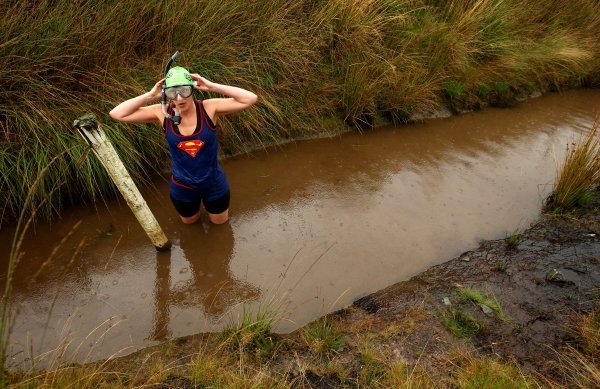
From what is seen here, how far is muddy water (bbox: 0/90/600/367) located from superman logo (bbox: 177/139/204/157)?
3.05ft

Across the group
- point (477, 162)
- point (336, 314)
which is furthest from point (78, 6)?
point (477, 162)

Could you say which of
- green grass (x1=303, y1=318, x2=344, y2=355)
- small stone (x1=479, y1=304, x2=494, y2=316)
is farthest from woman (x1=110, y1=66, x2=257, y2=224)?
small stone (x1=479, y1=304, x2=494, y2=316)

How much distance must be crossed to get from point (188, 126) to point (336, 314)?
179 cm

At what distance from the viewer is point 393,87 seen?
5703 mm

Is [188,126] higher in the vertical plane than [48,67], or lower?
lower

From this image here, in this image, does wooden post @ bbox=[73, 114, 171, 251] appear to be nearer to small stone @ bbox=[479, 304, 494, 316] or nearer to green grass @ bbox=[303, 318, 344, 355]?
green grass @ bbox=[303, 318, 344, 355]

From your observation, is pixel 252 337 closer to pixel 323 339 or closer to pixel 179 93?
pixel 323 339

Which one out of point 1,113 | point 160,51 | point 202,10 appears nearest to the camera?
point 1,113

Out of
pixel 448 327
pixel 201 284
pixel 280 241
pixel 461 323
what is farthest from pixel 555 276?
pixel 201 284

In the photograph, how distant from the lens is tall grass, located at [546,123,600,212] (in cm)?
397

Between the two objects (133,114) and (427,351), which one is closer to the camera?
(427,351)

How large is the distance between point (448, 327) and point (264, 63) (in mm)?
3592

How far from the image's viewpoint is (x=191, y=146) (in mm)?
3090

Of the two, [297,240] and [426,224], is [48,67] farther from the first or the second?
[426,224]
